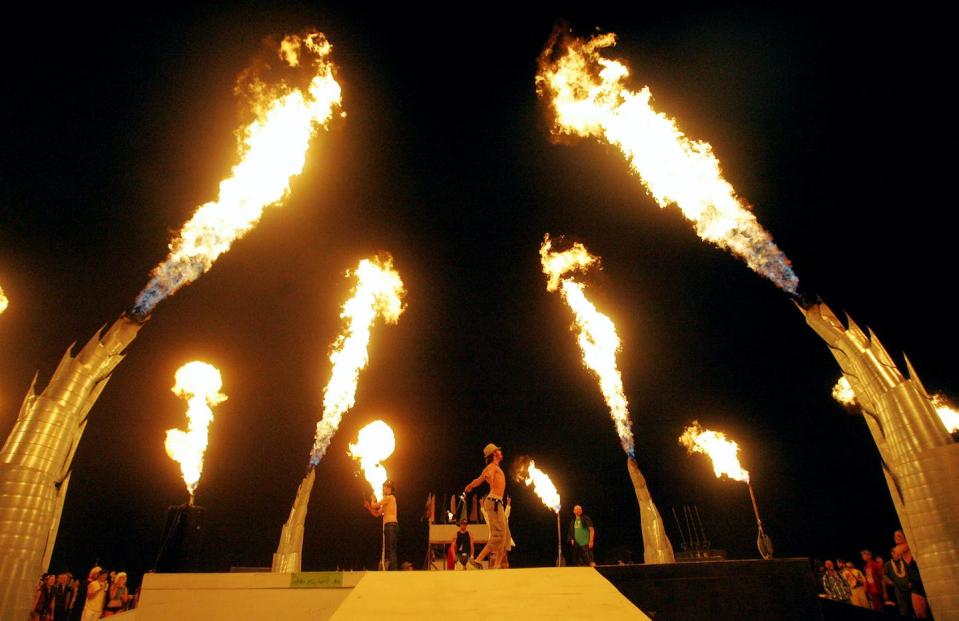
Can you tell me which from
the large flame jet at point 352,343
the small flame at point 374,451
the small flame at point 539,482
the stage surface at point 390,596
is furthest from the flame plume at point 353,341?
the stage surface at point 390,596

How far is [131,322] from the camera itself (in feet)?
40.7

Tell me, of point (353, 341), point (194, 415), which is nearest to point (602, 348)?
point (353, 341)

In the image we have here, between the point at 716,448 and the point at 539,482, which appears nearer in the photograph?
the point at 716,448

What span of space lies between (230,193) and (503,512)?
12434 mm

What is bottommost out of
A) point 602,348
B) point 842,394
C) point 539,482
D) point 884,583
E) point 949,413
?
point 884,583

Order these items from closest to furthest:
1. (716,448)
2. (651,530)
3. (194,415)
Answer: (651,530), (194,415), (716,448)

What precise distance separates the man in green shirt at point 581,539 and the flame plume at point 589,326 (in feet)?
15.1

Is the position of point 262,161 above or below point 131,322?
above

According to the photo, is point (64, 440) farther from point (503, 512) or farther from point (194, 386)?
point (503, 512)

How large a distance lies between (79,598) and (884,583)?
24.5 meters

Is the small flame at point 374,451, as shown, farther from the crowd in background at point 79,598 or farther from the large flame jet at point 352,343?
the crowd in background at point 79,598

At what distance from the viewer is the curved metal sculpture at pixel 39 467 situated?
31.1ft

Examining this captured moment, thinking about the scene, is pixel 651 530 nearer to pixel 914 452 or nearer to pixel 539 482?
pixel 914 452

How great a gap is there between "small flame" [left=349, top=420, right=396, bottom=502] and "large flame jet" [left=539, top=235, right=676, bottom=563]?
8.70 metres
